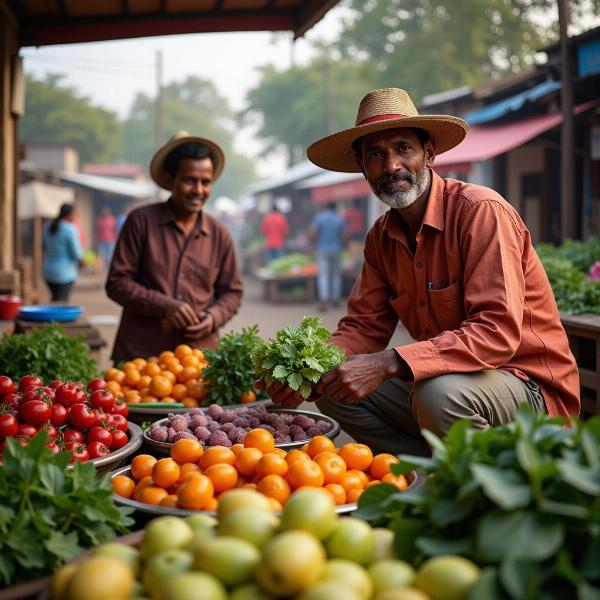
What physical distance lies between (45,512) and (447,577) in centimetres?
113

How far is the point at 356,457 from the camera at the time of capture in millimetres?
2867

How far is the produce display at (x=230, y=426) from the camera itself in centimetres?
334

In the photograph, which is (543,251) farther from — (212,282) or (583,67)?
(212,282)

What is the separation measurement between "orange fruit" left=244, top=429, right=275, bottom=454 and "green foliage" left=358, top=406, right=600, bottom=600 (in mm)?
943

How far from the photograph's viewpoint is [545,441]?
6.26 feet

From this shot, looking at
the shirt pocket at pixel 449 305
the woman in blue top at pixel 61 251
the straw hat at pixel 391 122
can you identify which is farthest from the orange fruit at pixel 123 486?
the woman in blue top at pixel 61 251

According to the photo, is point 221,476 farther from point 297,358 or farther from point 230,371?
point 230,371

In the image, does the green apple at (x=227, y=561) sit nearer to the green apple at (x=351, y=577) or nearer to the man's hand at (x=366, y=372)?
the green apple at (x=351, y=577)

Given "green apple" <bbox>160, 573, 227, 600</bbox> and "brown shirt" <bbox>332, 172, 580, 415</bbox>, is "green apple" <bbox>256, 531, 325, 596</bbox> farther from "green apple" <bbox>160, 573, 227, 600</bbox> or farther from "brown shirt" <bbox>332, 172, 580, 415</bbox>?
"brown shirt" <bbox>332, 172, 580, 415</bbox>

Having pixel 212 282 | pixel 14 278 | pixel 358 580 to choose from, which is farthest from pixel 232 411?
pixel 14 278

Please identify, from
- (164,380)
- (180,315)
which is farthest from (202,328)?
(164,380)

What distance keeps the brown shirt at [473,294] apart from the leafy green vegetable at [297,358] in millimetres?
377

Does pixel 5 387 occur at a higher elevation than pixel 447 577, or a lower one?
higher

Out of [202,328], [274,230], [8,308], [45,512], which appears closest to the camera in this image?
[45,512]
